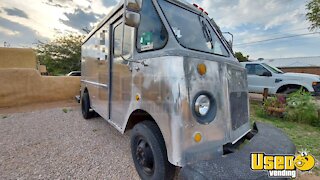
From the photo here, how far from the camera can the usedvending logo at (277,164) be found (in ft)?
4.99

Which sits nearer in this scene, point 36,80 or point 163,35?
point 163,35

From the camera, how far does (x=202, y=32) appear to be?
2.49 meters

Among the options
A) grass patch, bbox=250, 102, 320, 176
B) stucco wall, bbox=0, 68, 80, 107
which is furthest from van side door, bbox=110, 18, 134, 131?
stucco wall, bbox=0, 68, 80, 107

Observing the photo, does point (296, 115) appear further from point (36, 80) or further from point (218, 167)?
point (36, 80)

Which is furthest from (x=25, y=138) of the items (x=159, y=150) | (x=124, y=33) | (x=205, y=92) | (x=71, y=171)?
(x=205, y=92)

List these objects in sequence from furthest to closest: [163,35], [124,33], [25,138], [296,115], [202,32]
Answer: [296,115] → [25,138] → [124,33] → [202,32] → [163,35]

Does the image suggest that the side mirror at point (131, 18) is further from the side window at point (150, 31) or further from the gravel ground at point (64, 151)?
the gravel ground at point (64, 151)

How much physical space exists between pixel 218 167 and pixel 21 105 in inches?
367

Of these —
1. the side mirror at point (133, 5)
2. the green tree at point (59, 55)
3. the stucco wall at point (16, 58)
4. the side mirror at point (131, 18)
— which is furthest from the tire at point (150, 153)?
the green tree at point (59, 55)

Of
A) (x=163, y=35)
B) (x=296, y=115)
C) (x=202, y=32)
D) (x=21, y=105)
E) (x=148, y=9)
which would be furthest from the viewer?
(x=21, y=105)

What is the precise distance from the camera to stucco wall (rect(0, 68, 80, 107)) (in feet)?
25.3

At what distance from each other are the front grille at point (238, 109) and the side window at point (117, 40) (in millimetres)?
1776

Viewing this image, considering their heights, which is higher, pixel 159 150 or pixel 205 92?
pixel 205 92

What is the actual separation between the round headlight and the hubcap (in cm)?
77
